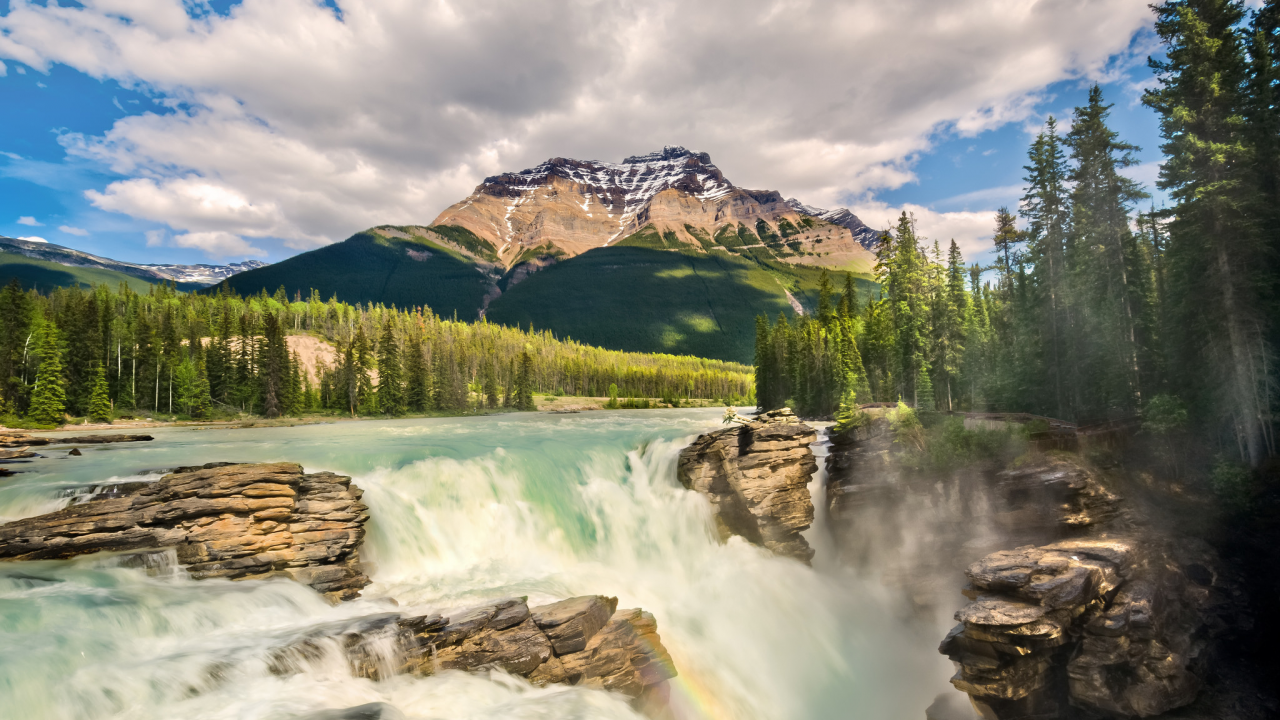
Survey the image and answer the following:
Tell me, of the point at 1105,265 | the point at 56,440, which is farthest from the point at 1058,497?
the point at 56,440

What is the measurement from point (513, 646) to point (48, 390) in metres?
71.0

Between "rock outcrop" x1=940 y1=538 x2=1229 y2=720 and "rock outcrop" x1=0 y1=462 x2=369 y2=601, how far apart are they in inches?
710

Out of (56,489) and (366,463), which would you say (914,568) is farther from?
(56,489)

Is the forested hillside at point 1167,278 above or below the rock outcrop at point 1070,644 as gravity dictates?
above

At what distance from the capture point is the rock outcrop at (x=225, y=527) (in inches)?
524

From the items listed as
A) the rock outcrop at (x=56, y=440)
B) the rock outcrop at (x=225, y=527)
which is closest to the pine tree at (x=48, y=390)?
the rock outcrop at (x=56, y=440)

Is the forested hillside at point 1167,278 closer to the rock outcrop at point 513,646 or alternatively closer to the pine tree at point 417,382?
the rock outcrop at point 513,646

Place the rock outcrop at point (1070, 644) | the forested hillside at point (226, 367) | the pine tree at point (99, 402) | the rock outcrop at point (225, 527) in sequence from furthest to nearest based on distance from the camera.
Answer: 1. the pine tree at point (99, 402)
2. the forested hillside at point (226, 367)
3. the rock outcrop at point (1070, 644)
4. the rock outcrop at point (225, 527)

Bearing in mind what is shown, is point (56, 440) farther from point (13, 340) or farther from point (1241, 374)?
point (1241, 374)

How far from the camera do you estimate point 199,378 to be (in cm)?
7481

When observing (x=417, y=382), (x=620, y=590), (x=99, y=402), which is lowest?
(x=620, y=590)

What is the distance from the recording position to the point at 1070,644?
48.5ft

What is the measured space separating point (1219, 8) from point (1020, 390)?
20.6m

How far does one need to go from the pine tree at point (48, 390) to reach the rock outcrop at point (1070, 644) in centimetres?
7885
